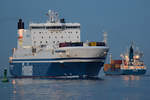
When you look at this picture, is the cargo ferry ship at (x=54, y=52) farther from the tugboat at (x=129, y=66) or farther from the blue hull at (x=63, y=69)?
the tugboat at (x=129, y=66)

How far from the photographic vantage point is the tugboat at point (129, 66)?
180 m

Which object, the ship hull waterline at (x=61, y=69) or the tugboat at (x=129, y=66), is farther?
the tugboat at (x=129, y=66)

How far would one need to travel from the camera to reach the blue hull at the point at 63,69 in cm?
9998

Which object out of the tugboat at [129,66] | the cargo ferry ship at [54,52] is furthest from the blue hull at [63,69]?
the tugboat at [129,66]

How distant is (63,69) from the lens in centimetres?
10188

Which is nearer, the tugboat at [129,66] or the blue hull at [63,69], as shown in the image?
the blue hull at [63,69]

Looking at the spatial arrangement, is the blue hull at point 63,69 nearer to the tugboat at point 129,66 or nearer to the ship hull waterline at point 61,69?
the ship hull waterline at point 61,69

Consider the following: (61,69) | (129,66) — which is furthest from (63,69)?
(129,66)

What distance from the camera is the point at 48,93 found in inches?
2798

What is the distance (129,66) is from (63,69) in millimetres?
82456

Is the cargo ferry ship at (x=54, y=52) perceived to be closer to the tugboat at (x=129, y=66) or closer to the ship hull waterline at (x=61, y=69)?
the ship hull waterline at (x=61, y=69)

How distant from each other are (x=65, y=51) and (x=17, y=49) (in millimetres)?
15455

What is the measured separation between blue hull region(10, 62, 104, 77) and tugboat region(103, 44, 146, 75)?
250 feet

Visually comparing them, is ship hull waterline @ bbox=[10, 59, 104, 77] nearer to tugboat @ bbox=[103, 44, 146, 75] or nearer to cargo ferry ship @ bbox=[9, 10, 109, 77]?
cargo ferry ship @ bbox=[9, 10, 109, 77]
